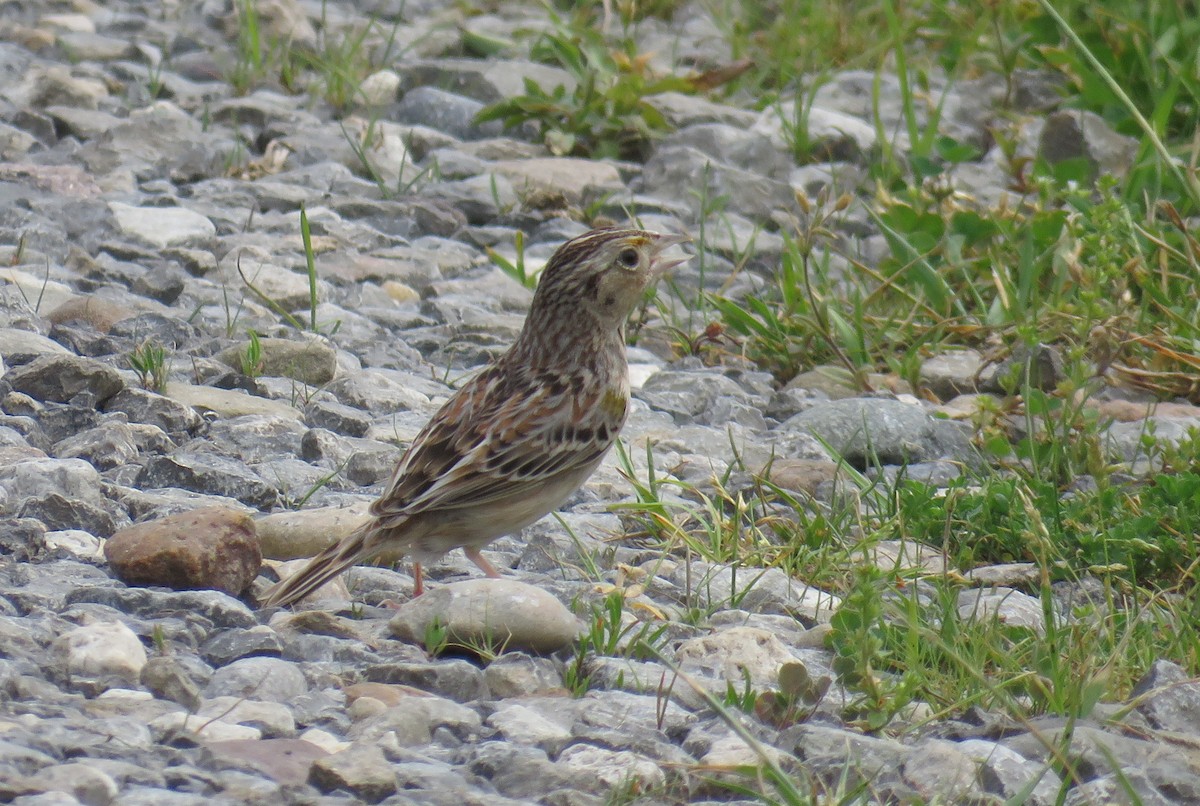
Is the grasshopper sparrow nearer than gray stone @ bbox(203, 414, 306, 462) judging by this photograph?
Yes

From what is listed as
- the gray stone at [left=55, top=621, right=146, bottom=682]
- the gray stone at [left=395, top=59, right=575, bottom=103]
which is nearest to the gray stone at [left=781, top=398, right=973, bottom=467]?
the gray stone at [left=55, top=621, right=146, bottom=682]

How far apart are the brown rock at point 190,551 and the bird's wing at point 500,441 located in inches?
15.1

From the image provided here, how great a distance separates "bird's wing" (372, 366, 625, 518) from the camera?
15.1 ft

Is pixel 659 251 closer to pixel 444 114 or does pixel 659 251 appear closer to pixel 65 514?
pixel 65 514

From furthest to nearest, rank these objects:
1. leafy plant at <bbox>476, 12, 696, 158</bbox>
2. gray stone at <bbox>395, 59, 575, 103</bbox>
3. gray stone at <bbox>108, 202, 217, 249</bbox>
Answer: gray stone at <bbox>395, 59, 575, 103</bbox>
leafy plant at <bbox>476, 12, 696, 158</bbox>
gray stone at <bbox>108, 202, 217, 249</bbox>

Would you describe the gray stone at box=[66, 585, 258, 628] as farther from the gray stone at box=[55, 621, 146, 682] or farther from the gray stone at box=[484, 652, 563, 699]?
the gray stone at box=[484, 652, 563, 699]

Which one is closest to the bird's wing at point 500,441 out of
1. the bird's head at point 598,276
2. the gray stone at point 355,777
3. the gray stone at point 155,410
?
the bird's head at point 598,276

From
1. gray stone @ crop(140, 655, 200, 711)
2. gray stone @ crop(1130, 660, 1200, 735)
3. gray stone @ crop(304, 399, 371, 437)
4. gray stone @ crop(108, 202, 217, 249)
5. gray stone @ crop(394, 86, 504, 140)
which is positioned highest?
gray stone @ crop(394, 86, 504, 140)

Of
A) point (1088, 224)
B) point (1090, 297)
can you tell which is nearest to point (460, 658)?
point (1090, 297)

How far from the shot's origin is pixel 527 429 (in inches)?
192

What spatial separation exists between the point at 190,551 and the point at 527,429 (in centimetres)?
113

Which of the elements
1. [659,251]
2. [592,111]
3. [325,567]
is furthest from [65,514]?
[592,111]

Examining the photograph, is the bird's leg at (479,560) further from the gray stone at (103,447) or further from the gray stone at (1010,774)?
the gray stone at (1010,774)

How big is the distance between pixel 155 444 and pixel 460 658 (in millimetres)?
1679
